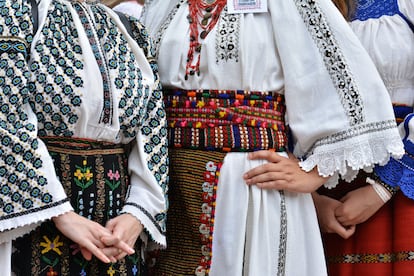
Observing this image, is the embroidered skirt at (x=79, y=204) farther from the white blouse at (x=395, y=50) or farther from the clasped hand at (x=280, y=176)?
the white blouse at (x=395, y=50)

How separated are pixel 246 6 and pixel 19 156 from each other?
0.70m

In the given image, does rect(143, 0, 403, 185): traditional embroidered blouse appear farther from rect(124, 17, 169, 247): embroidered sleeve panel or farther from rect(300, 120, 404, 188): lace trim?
rect(124, 17, 169, 247): embroidered sleeve panel

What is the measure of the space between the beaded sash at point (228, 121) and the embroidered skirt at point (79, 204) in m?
0.23

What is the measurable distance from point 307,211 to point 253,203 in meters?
0.15

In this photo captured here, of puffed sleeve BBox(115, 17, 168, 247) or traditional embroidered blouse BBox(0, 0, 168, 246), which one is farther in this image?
puffed sleeve BBox(115, 17, 168, 247)

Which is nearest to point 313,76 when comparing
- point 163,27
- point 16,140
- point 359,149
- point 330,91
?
point 330,91

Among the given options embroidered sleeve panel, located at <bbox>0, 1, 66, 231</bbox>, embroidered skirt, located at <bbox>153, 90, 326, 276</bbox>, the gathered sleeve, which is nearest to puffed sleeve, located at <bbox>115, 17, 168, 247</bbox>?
embroidered skirt, located at <bbox>153, 90, 326, 276</bbox>

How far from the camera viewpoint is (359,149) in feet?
5.09

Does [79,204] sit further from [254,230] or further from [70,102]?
[254,230]

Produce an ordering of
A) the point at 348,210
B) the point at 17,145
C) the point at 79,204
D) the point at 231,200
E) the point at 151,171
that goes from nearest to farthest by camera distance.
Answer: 1. the point at 17,145
2. the point at 79,204
3. the point at 151,171
4. the point at 231,200
5. the point at 348,210

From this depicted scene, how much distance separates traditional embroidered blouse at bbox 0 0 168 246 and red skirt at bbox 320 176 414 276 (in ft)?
1.86

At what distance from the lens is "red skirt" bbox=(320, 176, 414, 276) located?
1678 millimetres

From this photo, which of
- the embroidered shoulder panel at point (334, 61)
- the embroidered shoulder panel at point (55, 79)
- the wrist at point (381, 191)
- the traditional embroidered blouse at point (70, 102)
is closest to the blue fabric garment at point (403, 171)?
the wrist at point (381, 191)

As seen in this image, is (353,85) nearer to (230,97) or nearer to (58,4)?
(230,97)
